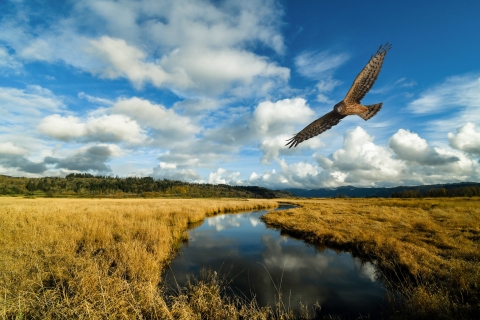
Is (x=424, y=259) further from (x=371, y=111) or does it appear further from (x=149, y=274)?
(x=149, y=274)

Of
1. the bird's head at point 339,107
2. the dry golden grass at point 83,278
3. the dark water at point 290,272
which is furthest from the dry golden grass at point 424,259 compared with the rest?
the bird's head at point 339,107

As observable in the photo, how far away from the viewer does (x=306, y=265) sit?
12.0 metres

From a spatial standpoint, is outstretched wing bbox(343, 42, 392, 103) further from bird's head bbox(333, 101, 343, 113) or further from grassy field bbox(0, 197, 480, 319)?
grassy field bbox(0, 197, 480, 319)

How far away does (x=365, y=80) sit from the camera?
5.65 metres

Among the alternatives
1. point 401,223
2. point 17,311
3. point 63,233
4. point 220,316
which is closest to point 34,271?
point 17,311

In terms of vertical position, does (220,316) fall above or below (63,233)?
below

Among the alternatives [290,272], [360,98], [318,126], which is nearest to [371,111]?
[360,98]

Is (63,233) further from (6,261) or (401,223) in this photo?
(401,223)

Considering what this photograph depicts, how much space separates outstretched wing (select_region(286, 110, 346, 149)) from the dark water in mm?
5523

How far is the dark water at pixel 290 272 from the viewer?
322 inches

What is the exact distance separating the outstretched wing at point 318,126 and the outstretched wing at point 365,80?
1.81 ft

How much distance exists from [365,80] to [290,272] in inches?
371

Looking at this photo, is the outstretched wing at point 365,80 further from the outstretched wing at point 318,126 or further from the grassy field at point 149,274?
the grassy field at point 149,274

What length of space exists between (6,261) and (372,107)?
11.6 m
